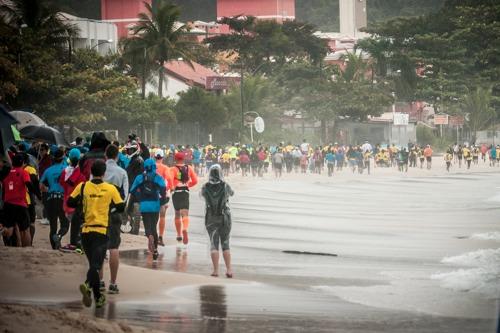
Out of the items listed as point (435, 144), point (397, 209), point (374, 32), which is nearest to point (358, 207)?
point (397, 209)

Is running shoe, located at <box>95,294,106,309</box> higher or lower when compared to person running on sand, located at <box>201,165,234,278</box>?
lower

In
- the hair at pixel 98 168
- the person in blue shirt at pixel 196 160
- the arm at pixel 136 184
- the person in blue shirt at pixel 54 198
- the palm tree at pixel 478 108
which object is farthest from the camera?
the palm tree at pixel 478 108

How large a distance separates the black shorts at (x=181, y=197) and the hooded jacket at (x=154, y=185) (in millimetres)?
2072

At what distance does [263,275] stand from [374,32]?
293 ft

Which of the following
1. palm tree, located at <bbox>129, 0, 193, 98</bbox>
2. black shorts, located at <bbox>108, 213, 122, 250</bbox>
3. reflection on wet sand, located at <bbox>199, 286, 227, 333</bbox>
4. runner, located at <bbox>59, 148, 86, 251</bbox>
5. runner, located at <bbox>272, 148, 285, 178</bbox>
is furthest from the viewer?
palm tree, located at <bbox>129, 0, 193, 98</bbox>

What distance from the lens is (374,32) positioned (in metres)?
104

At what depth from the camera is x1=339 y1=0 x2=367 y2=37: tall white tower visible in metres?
155

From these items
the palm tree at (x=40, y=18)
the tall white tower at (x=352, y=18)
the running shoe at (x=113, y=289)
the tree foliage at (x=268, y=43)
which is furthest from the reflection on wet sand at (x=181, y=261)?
the tall white tower at (x=352, y=18)

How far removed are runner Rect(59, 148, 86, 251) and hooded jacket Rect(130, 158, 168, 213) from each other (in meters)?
0.97

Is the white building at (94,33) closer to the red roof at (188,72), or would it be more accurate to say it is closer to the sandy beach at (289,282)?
the red roof at (188,72)

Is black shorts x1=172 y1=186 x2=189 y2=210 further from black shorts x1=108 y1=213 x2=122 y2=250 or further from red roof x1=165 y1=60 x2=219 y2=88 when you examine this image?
red roof x1=165 y1=60 x2=219 y2=88

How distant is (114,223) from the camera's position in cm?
1344

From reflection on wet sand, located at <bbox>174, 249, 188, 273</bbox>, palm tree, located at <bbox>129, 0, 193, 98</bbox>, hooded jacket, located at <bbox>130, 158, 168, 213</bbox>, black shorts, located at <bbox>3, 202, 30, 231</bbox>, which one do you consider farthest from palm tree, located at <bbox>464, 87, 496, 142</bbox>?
black shorts, located at <bbox>3, 202, 30, 231</bbox>

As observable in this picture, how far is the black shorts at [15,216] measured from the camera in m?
16.3
